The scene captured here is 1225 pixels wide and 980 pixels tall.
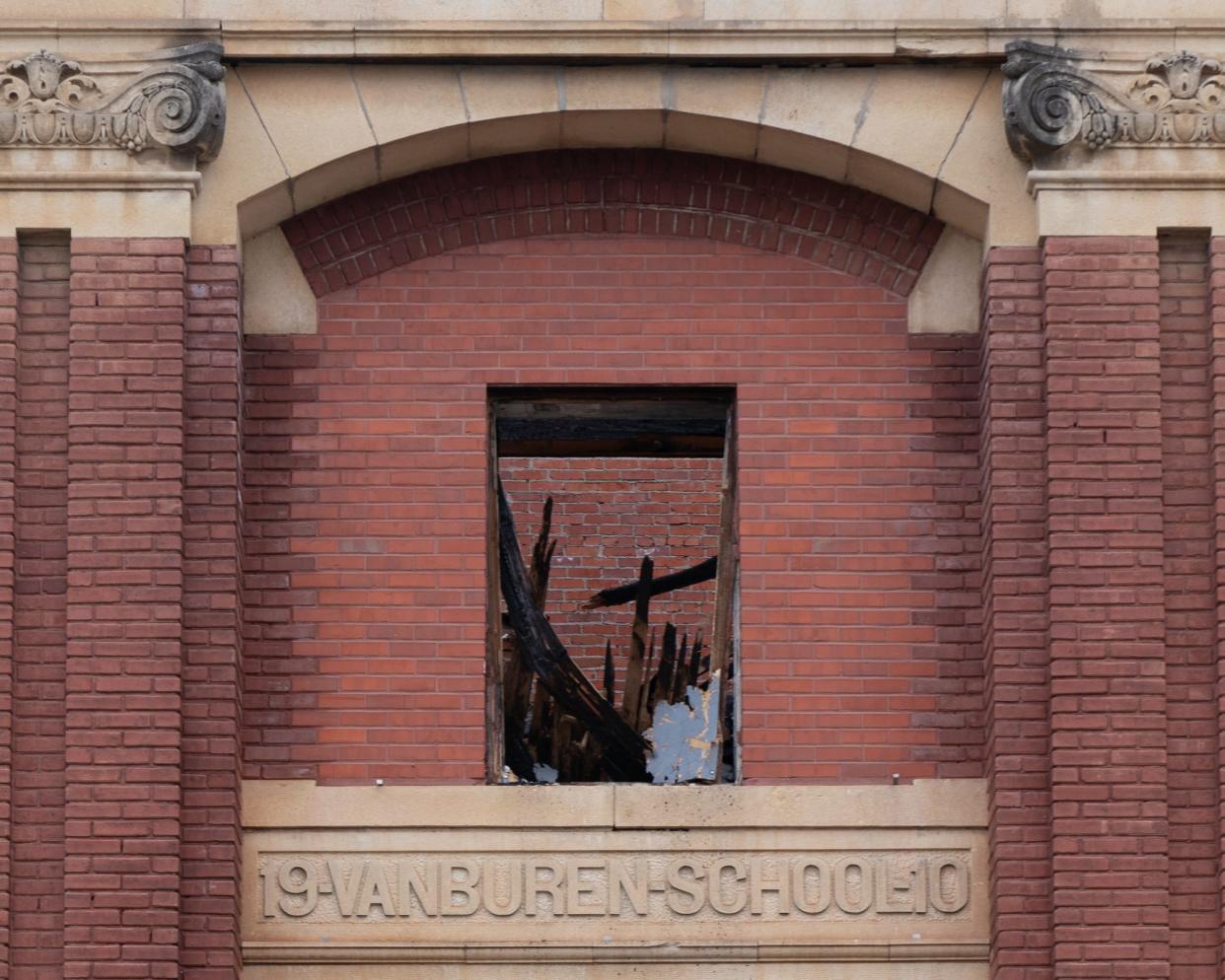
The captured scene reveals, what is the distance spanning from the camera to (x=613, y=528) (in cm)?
2189

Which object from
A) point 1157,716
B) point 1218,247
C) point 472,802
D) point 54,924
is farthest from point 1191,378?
point 54,924

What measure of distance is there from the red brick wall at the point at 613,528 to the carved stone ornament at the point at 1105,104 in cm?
761

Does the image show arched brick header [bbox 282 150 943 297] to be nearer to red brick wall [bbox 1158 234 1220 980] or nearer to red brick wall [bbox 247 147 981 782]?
red brick wall [bbox 247 147 981 782]

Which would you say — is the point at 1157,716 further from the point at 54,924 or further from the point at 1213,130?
the point at 54,924

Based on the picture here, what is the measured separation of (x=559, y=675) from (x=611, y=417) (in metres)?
1.30

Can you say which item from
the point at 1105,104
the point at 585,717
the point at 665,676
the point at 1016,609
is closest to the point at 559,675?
the point at 585,717

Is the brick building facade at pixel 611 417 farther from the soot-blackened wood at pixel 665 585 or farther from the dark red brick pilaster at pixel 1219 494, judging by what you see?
the soot-blackened wood at pixel 665 585

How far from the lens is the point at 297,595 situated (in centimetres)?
1377

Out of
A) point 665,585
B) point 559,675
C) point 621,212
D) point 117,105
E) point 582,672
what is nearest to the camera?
point 117,105

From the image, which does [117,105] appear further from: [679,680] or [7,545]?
[679,680]

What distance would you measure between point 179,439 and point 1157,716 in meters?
4.58

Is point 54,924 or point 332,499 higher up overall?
point 332,499

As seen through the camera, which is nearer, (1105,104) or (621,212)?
(1105,104)

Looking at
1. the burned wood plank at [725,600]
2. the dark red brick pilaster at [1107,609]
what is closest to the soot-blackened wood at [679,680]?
the burned wood plank at [725,600]
